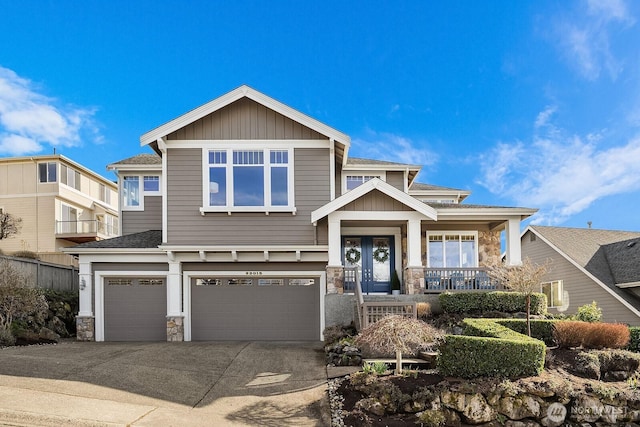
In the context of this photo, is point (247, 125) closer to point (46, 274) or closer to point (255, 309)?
point (255, 309)

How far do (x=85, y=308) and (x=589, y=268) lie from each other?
1879 cm

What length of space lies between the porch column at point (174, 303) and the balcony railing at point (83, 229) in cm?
1637

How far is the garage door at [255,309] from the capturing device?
15.9 m

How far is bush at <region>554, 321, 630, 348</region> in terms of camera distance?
10.7 meters

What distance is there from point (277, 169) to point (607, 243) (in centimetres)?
1616

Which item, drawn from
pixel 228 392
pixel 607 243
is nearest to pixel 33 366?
pixel 228 392

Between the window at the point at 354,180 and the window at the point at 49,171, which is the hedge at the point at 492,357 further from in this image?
the window at the point at 49,171

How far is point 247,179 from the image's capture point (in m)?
15.6

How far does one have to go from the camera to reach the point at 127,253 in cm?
1593

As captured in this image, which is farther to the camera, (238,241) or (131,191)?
(131,191)

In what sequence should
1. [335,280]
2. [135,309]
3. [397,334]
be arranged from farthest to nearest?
[135,309] → [335,280] → [397,334]

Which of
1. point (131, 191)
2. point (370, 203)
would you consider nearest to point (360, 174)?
point (370, 203)

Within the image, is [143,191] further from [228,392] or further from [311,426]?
[311,426]

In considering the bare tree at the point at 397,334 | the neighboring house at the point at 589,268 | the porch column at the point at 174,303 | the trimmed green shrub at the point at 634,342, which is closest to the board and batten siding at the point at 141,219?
the porch column at the point at 174,303
